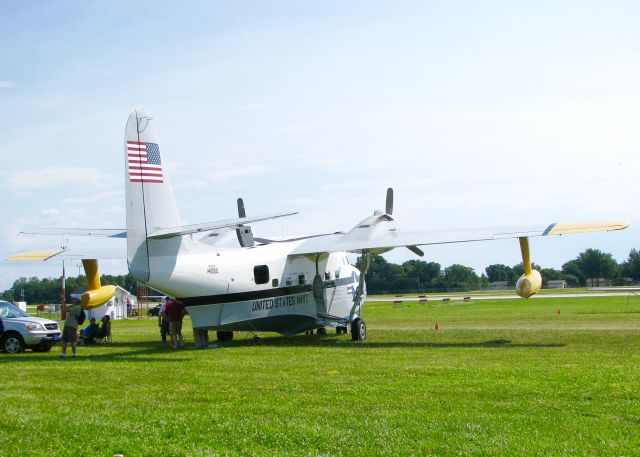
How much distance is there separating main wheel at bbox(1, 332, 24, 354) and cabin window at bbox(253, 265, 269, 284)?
724 cm

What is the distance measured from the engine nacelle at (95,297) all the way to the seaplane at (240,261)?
3 cm

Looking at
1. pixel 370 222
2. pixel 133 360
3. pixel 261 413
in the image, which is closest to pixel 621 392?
pixel 261 413

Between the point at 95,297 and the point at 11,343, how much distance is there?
4.29 m

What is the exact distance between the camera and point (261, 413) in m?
10.5

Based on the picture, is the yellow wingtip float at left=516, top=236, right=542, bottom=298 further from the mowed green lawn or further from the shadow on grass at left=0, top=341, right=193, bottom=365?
the shadow on grass at left=0, top=341, right=193, bottom=365

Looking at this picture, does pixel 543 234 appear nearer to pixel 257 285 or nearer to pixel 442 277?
pixel 257 285

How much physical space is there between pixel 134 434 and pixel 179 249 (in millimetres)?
10519

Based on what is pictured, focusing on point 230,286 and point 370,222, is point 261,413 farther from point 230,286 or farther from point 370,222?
point 370,222

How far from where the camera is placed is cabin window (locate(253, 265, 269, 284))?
22484 millimetres

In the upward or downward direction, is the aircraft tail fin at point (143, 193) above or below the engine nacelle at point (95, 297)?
above

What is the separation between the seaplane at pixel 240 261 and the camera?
18.6 m

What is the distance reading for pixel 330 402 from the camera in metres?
11.3

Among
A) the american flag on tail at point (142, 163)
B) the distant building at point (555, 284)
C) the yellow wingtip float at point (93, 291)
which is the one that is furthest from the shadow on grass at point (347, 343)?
the distant building at point (555, 284)

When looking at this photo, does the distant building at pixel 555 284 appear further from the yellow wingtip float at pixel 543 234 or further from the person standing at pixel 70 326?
the person standing at pixel 70 326
